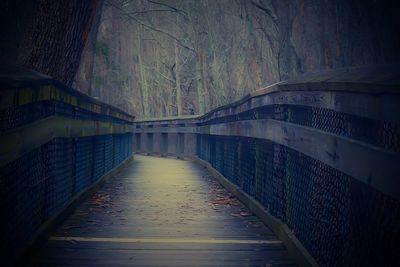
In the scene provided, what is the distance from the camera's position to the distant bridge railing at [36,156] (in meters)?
A: 2.67

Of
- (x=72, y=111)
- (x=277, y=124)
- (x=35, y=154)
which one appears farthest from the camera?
(x=72, y=111)

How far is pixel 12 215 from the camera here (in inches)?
113

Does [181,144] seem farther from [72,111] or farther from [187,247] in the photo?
[187,247]

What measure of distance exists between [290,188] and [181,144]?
544 inches

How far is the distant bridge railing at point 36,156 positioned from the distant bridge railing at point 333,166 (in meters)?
1.89

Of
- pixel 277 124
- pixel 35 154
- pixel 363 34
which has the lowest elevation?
pixel 35 154

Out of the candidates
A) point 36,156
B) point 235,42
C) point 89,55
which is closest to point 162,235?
point 36,156

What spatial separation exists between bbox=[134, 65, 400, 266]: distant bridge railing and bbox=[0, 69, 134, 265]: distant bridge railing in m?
1.89

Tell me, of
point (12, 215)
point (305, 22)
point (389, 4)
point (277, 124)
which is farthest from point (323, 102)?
point (305, 22)

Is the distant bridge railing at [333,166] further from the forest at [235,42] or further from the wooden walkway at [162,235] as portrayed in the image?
the forest at [235,42]

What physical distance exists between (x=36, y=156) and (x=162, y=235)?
1.40 m

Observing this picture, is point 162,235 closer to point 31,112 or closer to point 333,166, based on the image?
point 31,112

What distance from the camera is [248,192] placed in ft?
18.8

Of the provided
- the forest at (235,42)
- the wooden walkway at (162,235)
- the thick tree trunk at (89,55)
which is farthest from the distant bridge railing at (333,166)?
the thick tree trunk at (89,55)
